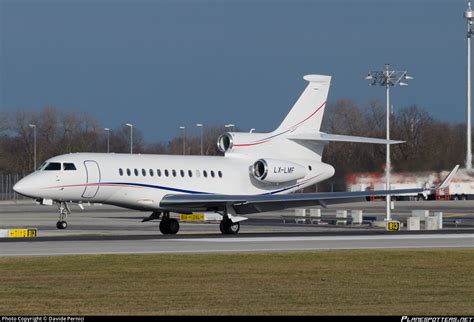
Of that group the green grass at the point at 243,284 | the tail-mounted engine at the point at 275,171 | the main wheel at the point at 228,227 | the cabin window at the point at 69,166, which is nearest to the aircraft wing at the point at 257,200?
the main wheel at the point at 228,227

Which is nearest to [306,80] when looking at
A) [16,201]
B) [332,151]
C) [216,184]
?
[216,184]

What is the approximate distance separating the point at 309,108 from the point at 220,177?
19.0 ft

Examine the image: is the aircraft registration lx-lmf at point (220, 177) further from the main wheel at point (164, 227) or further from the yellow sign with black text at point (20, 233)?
the yellow sign with black text at point (20, 233)

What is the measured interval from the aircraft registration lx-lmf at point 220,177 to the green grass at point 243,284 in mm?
13368

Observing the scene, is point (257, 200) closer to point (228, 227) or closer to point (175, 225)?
point (228, 227)

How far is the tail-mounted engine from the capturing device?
4650 centimetres

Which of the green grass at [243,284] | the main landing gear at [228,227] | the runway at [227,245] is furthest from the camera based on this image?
the main landing gear at [228,227]

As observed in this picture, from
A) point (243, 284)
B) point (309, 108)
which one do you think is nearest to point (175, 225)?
point (309, 108)

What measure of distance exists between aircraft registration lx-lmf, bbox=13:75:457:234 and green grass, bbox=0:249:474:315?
1337 centimetres

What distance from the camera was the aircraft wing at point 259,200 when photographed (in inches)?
1684

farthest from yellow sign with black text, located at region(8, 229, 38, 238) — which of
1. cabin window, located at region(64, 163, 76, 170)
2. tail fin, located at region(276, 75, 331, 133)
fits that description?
tail fin, located at region(276, 75, 331, 133)

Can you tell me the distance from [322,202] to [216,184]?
5.63 metres

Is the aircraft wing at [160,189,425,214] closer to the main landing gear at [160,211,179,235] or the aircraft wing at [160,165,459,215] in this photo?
the aircraft wing at [160,165,459,215]

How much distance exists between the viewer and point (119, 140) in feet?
365
